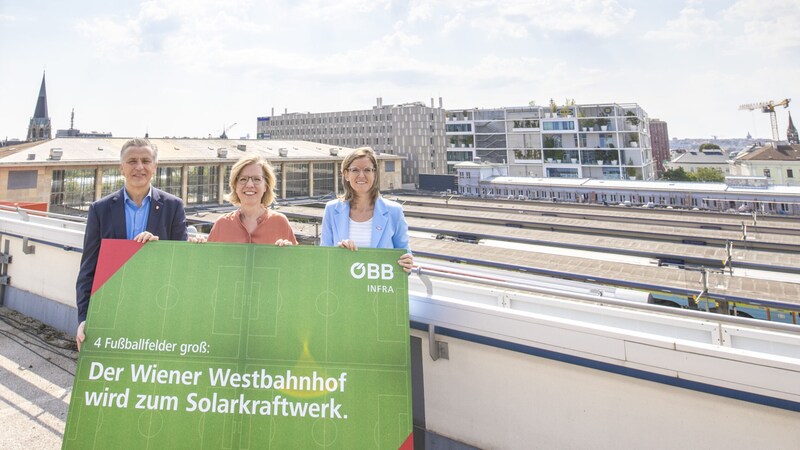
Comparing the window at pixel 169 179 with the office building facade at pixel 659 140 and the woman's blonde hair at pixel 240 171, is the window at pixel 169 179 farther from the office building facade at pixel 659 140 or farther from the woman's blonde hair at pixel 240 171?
the office building facade at pixel 659 140

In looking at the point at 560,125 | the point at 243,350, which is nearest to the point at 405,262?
the point at 243,350

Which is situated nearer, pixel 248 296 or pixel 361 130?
pixel 248 296

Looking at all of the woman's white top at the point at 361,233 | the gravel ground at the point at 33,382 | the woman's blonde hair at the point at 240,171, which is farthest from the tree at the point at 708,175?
the gravel ground at the point at 33,382

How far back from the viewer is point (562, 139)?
160ft

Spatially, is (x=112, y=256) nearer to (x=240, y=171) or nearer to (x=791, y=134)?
(x=240, y=171)

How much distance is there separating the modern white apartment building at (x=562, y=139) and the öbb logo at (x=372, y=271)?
163 ft

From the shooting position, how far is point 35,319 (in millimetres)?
4883

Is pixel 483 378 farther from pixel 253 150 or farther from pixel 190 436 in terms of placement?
pixel 253 150

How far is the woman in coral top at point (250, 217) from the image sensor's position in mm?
2555

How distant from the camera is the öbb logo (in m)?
2.12

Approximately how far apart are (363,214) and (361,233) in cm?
13

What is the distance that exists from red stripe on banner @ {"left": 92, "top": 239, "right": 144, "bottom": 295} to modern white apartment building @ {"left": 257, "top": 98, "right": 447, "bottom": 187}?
53275mm

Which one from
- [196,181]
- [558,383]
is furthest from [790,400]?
[196,181]

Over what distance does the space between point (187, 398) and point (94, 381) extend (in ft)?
1.58
